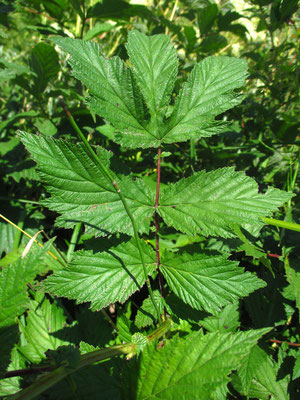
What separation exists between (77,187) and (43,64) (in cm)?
99

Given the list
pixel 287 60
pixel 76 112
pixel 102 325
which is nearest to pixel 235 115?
pixel 287 60

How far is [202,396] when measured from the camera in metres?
0.68

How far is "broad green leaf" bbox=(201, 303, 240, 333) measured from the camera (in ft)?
4.16

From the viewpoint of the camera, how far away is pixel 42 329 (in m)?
1.31

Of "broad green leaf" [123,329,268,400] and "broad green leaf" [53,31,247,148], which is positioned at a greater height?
"broad green leaf" [53,31,247,148]

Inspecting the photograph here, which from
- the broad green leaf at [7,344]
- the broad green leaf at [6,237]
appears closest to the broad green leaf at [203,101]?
the broad green leaf at [7,344]

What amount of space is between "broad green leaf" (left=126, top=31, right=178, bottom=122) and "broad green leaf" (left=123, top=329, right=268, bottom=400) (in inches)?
27.4

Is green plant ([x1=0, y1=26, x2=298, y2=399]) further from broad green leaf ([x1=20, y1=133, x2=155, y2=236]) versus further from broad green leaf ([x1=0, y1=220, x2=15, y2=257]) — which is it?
broad green leaf ([x1=0, y1=220, x2=15, y2=257])

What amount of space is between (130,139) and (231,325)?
866 mm

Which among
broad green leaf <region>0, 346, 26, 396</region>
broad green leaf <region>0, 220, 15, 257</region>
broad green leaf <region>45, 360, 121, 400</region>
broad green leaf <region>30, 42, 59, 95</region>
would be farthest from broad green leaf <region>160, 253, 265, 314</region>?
broad green leaf <region>30, 42, 59, 95</region>

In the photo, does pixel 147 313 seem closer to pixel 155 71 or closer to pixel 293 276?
pixel 293 276

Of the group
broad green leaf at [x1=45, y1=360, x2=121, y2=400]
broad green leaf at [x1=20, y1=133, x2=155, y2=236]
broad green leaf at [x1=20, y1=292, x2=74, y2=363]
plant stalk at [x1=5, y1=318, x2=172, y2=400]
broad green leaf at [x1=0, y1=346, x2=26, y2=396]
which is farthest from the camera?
broad green leaf at [x1=20, y1=292, x2=74, y2=363]

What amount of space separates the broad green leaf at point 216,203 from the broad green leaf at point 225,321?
466mm

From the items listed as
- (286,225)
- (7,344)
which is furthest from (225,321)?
(7,344)
